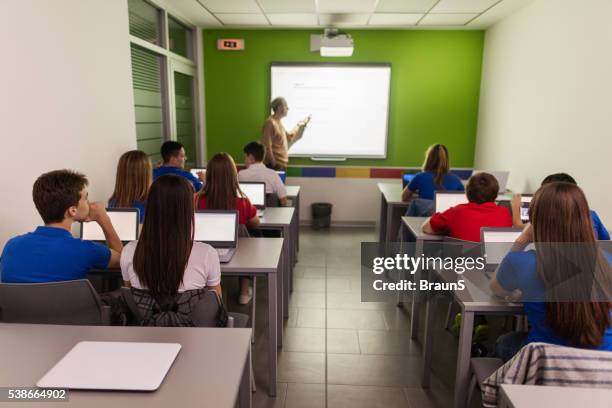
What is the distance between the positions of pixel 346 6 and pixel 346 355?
12.7ft

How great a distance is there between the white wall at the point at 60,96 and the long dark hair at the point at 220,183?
37.9 inches

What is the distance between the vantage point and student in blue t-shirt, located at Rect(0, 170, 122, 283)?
1858 mm

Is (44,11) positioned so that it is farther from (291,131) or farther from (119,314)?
(291,131)

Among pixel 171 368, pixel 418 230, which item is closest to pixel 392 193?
pixel 418 230

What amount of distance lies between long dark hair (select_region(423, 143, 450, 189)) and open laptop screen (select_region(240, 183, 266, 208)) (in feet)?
5.15

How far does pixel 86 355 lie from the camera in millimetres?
1324

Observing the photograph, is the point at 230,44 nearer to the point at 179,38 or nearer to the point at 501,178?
the point at 179,38

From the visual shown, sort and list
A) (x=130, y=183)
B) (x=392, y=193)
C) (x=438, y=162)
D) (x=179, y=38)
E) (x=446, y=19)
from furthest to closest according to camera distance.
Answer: (x=179, y=38)
(x=446, y=19)
(x=392, y=193)
(x=438, y=162)
(x=130, y=183)

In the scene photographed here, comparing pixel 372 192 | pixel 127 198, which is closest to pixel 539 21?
pixel 372 192

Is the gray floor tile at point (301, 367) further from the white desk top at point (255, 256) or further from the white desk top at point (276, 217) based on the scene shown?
the white desk top at point (276, 217)

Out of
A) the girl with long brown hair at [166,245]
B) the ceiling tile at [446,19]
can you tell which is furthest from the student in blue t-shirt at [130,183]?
the ceiling tile at [446,19]

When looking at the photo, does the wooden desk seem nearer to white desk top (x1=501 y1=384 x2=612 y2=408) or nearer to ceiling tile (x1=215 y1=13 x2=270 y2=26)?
ceiling tile (x1=215 y1=13 x2=270 y2=26)

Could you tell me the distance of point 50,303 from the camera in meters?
1.72

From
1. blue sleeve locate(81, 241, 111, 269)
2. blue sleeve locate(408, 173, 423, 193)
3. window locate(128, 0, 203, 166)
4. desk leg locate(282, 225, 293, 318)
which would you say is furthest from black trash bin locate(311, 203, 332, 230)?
blue sleeve locate(81, 241, 111, 269)
